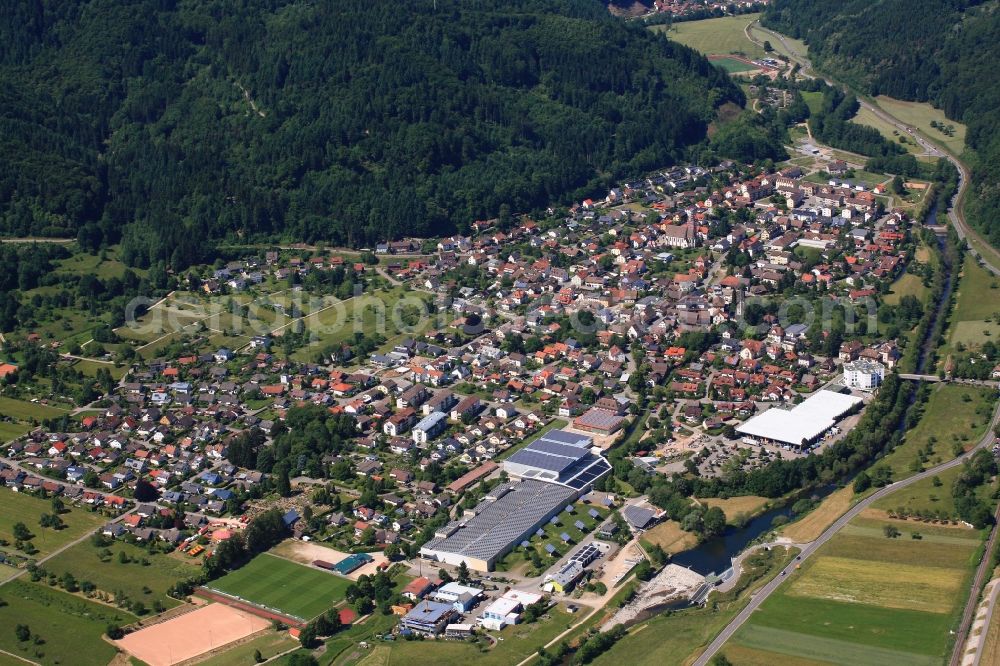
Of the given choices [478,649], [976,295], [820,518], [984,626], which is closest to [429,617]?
[478,649]

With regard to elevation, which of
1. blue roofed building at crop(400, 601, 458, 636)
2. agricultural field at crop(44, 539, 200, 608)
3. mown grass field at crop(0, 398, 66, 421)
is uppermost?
blue roofed building at crop(400, 601, 458, 636)

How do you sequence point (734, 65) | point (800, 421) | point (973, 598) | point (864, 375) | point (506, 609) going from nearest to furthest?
point (973, 598) → point (506, 609) → point (800, 421) → point (864, 375) → point (734, 65)

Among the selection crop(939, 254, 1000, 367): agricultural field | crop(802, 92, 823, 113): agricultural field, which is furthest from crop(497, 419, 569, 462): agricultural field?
crop(802, 92, 823, 113): agricultural field

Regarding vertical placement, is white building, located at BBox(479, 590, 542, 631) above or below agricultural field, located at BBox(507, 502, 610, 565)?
above

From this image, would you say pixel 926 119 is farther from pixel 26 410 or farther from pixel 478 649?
pixel 478 649

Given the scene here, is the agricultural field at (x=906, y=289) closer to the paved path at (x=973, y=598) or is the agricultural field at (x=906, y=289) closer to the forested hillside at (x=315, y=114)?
the paved path at (x=973, y=598)

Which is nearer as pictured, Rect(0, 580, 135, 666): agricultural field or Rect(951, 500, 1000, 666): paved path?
Rect(951, 500, 1000, 666): paved path

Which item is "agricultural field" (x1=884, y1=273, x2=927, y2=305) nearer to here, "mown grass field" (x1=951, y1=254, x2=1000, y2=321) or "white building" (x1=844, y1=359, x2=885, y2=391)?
"mown grass field" (x1=951, y1=254, x2=1000, y2=321)

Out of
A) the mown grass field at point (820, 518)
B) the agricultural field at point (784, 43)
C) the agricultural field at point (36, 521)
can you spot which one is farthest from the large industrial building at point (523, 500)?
the agricultural field at point (784, 43)
